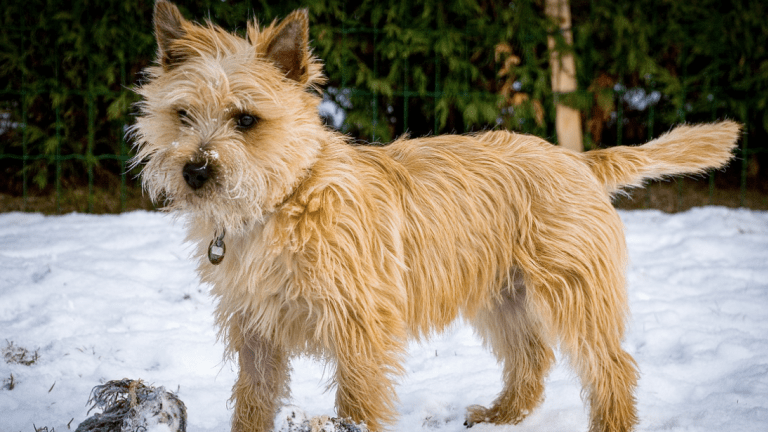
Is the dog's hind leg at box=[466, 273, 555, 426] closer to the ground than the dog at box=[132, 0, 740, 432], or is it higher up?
closer to the ground

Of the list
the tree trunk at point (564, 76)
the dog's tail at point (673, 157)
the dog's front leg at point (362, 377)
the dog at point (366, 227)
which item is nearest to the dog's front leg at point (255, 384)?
the dog at point (366, 227)

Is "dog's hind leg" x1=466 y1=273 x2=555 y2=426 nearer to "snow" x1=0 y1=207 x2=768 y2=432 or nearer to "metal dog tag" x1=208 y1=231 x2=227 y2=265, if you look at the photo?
"snow" x1=0 y1=207 x2=768 y2=432

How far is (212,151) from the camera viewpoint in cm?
188

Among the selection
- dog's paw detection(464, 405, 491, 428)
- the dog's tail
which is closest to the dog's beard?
dog's paw detection(464, 405, 491, 428)

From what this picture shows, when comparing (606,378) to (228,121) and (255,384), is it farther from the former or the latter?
(228,121)

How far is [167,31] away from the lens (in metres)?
2.13

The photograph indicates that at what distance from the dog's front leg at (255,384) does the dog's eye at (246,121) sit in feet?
2.49

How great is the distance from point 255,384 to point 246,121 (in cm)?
96

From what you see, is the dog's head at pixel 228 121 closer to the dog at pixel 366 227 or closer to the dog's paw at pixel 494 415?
the dog at pixel 366 227

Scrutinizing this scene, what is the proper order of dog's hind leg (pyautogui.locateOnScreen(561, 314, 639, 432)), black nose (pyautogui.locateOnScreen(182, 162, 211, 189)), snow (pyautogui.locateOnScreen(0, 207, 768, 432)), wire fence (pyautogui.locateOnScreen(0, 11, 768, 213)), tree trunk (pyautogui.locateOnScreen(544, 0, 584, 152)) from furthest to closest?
tree trunk (pyautogui.locateOnScreen(544, 0, 584, 152))
wire fence (pyautogui.locateOnScreen(0, 11, 768, 213))
snow (pyautogui.locateOnScreen(0, 207, 768, 432))
dog's hind leg (pyautogui.locateOnScreen(561, 314, 639, 432))
black nose (pyautogui.locateOnScreen(182, 162, 211, 189))

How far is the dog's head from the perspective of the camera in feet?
6.25

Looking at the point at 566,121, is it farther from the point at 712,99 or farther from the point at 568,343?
the point at 568,343

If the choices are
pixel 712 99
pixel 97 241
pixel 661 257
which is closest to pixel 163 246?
pixel 97 241

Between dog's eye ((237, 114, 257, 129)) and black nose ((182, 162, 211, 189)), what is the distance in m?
0.19
